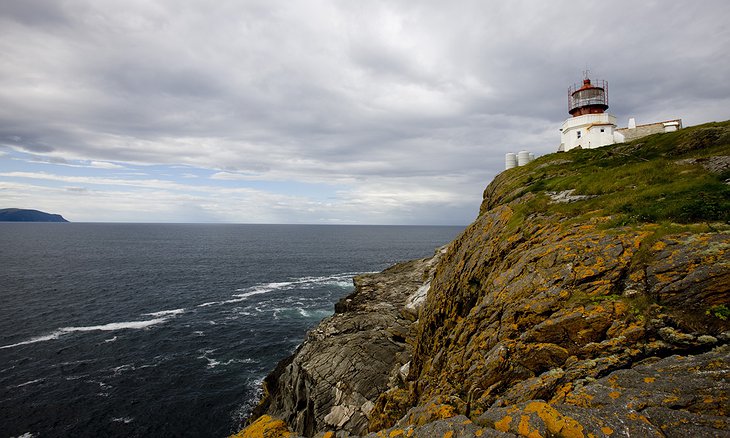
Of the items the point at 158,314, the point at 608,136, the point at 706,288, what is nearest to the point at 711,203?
the point at 706,288

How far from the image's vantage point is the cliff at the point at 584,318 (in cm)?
778

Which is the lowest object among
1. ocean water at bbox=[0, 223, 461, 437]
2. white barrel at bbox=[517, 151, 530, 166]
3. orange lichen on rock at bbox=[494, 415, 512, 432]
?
ocean water at bbox=[0, 223, 461, 437]

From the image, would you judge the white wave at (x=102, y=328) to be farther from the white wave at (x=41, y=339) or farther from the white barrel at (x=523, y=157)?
the white barrel at (x=523, y=157)

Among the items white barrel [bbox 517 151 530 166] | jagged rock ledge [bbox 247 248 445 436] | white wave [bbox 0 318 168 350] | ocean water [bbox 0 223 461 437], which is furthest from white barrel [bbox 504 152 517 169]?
white wave [bbox 0 318 168 350]

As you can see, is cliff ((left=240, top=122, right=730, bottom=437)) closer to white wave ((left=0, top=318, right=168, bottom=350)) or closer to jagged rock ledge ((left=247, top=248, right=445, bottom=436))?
jagged rock ledge ((left=247, top=248, right=445, bottom=436))

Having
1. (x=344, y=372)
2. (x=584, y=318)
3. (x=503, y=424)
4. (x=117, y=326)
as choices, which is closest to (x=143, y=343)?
(x=117, y=326)

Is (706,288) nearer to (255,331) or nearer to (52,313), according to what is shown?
(255,331)

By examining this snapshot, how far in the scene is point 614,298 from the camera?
428 inches

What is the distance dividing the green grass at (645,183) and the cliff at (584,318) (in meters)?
0.10

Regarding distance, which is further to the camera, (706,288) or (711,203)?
(711,203)

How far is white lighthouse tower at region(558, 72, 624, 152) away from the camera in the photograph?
3794 centimetres

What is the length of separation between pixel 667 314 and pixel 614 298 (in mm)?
1450

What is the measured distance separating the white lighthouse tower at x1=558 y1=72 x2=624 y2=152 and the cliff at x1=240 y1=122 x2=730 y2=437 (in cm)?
1421

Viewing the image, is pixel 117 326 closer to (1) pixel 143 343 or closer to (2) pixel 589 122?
(1) pixel 143 343
